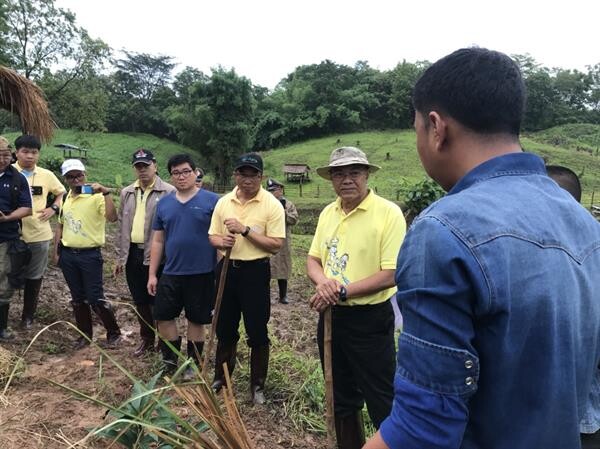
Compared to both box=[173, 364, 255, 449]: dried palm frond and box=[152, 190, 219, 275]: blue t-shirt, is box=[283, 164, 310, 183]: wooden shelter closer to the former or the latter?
box=[152, 190, 219, 275]: blue t-shirt

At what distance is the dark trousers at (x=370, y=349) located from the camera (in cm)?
269

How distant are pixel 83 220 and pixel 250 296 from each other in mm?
2006

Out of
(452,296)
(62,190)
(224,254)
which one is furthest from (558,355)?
(62,190)

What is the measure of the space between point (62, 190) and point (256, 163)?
2.72 metres

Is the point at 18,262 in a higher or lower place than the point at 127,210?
lower

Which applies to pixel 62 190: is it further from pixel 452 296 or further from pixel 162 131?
pixel 162 131

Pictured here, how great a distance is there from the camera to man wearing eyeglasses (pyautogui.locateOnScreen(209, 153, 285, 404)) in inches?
140

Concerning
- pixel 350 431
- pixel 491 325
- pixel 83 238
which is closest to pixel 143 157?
pixel 83 238

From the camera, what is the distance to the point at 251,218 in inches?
143

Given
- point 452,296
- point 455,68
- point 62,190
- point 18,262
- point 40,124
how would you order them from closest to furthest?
point 452,296
point 455,68
point 18,262
point 62,190
point 40,124

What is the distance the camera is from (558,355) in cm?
95

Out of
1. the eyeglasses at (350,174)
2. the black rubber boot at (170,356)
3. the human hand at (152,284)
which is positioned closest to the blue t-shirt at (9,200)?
the human hand at (152,284)

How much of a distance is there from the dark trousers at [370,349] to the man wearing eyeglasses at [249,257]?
3.00ft

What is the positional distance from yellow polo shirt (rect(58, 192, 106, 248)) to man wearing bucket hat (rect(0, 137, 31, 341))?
366 millimetres
